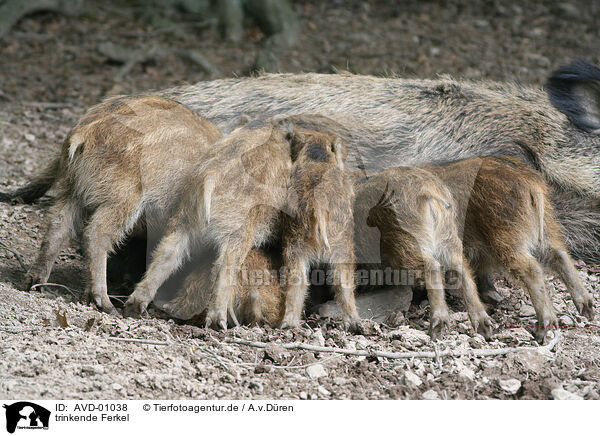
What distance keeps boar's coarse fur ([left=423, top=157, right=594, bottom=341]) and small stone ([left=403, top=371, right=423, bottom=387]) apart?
727mm

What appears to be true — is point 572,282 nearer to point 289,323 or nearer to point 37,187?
point 289,323

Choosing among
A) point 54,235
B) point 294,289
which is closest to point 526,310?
point 294,289

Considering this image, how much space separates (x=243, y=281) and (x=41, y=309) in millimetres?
951

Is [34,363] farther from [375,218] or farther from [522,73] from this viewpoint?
[522,73]

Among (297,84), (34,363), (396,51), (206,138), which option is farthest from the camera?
(396,51)

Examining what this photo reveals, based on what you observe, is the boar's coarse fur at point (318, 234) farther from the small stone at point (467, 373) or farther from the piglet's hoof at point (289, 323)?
the small stone at point (467, 373)

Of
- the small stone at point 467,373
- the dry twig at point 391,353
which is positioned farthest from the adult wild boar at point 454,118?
the small stone at point 467,373

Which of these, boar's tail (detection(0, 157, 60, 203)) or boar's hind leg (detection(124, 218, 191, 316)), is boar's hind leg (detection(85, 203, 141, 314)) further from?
boar's tail (detection(0, 157, 60, 203))

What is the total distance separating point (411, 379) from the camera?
3078mm

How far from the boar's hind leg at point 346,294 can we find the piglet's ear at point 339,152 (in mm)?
557

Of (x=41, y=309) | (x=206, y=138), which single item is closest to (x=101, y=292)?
(x=41, y=309)

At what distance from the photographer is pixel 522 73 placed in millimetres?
8195

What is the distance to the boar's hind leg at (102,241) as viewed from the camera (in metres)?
3.58
